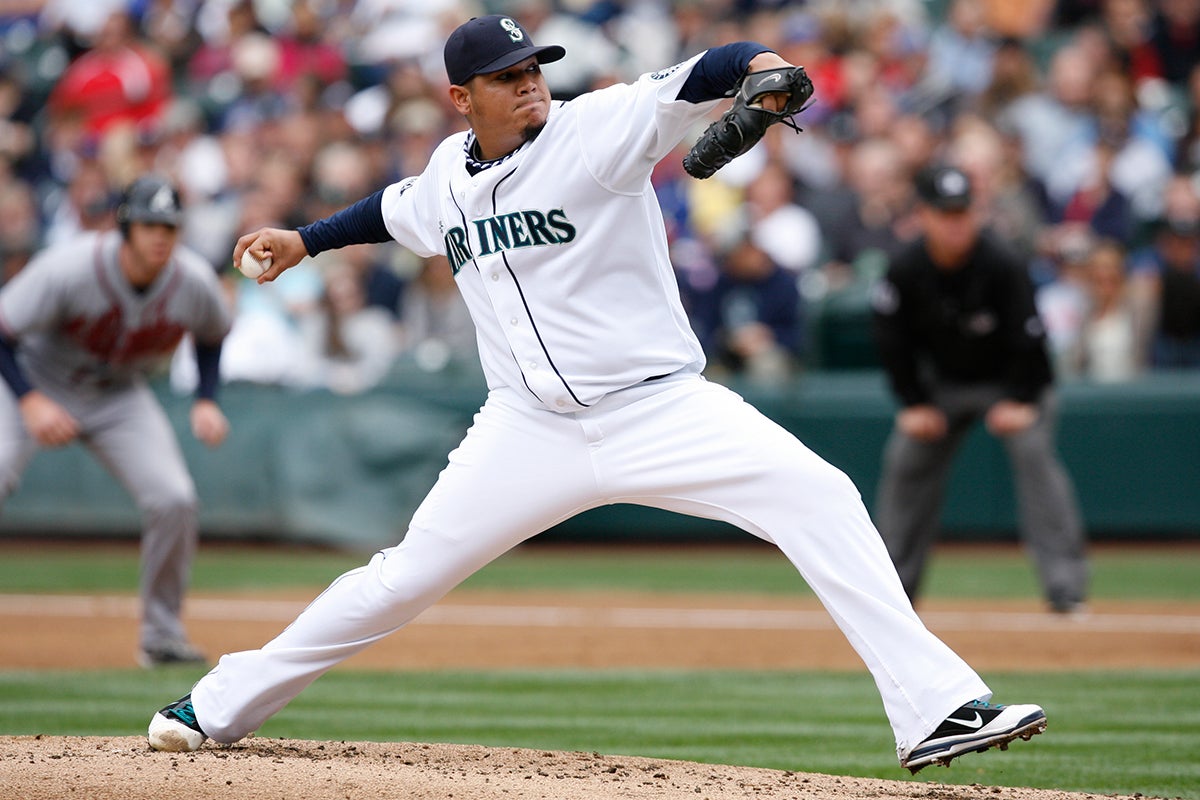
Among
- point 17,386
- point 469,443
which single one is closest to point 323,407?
point 17,386

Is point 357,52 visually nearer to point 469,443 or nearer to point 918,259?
point 918,259

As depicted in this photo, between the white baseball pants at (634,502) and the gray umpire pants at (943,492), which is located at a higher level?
the white baseball pants at (634,502)

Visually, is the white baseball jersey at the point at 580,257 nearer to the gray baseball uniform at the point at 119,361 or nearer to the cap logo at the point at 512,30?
the cap logo at the point at 512,30

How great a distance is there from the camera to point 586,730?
6.34 metres

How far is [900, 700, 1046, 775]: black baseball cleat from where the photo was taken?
4422mm

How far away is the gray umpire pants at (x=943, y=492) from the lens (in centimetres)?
919

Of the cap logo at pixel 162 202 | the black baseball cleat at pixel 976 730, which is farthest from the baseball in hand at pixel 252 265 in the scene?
the cap logo at pixel 162 202

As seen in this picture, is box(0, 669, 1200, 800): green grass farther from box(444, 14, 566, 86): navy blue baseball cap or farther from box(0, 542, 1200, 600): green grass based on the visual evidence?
box(0, 542, 1200, 600): green grass

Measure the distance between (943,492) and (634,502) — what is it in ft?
16.2

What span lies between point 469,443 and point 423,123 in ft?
35.5

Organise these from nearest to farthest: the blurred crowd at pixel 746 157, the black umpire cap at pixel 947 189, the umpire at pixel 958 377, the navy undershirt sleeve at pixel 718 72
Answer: the navy undershirt sleeve at pixel 718 72 < the black umpire cap at pixel 947 189 < the umpire at pixel 958 377 < the blurred crowd at pixel 746 157

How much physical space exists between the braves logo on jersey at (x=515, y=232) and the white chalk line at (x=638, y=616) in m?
4.97

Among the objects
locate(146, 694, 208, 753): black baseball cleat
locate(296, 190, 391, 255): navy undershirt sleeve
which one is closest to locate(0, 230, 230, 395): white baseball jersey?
locate(296, 190, 391, 255): navy undershirt sleeve

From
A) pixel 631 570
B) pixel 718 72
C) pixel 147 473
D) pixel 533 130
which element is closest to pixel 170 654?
pixel 147 473
